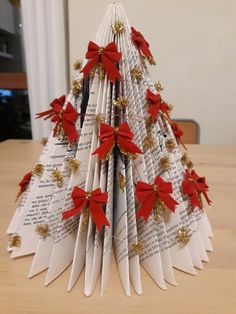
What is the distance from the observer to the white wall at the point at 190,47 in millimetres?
1854

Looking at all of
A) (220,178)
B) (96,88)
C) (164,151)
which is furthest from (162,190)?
(220,178)

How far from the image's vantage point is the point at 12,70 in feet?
7.27

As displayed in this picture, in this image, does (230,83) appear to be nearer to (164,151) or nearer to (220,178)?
(220,178)

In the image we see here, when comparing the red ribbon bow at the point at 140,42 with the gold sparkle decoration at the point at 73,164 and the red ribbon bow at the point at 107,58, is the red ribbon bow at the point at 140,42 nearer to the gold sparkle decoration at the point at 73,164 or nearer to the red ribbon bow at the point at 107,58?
the red ribbon bow at the point at 107,58

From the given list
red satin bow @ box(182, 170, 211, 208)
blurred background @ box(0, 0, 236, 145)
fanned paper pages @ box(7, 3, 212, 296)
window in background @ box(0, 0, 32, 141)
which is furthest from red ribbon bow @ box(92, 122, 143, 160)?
window in background @ box(0, 0, 32, 141)

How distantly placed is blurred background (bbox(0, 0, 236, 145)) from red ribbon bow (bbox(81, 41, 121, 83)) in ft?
5.17

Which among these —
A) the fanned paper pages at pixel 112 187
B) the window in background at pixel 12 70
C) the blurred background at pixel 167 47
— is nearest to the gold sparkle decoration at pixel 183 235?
the fanned paper pages at pixel 112 187

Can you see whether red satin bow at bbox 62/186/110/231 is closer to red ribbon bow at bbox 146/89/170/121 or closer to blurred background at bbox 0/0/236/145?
red ribbon bow at bbox 146/89/170/121

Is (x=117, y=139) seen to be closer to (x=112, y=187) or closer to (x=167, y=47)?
(x=112, y=187)

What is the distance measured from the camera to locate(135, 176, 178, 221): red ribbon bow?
399 millimetres

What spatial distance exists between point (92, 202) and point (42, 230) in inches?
3.7

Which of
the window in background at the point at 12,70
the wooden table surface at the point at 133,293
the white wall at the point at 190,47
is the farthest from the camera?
the window in background at the point at 12,70

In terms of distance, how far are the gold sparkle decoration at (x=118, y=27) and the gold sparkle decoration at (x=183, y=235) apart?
0.31m

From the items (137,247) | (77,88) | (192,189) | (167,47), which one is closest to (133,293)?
(137,247)
